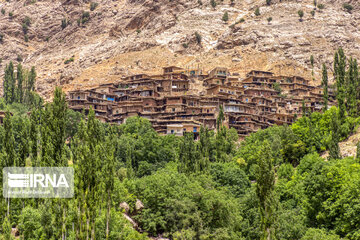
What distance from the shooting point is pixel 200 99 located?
77.2 m

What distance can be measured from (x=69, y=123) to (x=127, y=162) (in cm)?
1832

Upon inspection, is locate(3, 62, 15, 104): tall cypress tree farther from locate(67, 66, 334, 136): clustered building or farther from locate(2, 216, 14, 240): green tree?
locate(2, 216, 14, 240): green tree

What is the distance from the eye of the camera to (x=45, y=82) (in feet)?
359

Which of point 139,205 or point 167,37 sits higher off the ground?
point 167,37

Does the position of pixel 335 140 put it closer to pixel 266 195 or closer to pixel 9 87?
pixel 266 195

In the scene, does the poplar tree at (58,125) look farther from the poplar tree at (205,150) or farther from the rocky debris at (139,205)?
the poplar tree at (205,150)

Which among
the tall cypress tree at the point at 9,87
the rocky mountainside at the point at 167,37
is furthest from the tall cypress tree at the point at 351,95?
the tall cypress tree at the point at 9,87

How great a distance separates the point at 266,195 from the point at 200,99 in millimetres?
49806

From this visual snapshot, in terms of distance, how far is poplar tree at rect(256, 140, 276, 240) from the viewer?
28156mm

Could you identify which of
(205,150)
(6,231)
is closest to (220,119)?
(205,150)

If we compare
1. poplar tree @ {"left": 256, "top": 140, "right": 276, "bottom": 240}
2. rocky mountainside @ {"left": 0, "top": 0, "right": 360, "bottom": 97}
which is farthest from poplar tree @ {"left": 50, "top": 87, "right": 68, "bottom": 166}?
rocky mountainside @ {"left": 0, "top": 0, "right": 360, "bottom": 97}

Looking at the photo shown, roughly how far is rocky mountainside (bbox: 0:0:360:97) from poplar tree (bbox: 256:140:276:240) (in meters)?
73.7

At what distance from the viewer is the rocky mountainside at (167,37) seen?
10719cm

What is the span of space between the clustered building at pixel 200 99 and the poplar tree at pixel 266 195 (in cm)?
4049
